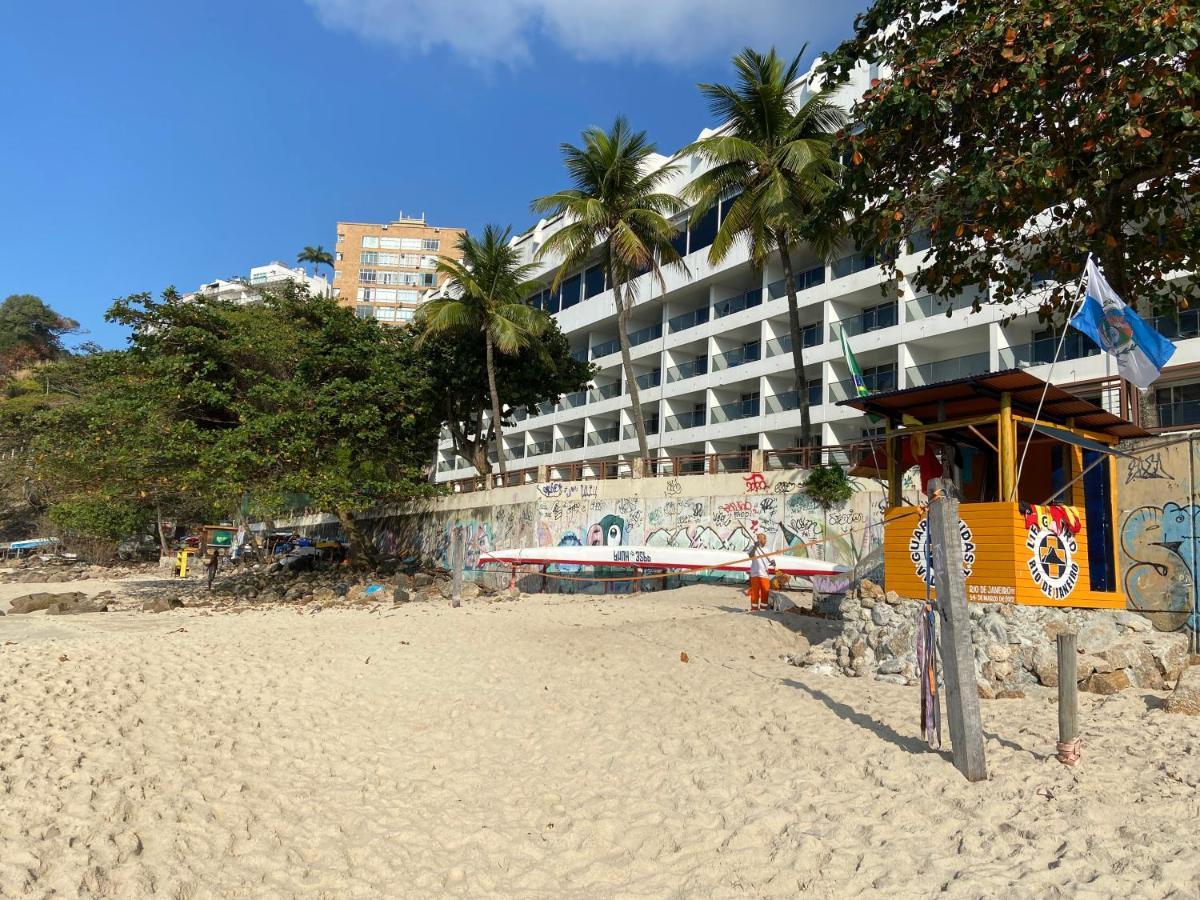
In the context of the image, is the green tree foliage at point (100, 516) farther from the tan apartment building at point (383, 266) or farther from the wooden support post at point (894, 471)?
the tan apartment building at point (383, 266)

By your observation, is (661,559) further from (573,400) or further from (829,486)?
(573,400)

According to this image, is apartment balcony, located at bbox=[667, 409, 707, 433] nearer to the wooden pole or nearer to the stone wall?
the stone wall

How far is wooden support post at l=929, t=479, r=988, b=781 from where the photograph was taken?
670 cm

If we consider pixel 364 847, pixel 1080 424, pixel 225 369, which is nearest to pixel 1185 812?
pixel 364 847

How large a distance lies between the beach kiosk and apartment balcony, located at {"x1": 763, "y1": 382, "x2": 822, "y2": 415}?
23075mm

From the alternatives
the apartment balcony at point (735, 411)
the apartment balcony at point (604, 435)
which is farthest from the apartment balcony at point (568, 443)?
the apartment balcony at point (735, 411)

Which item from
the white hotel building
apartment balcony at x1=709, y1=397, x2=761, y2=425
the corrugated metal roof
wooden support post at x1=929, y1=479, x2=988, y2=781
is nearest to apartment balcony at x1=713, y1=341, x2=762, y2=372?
the white hotel building

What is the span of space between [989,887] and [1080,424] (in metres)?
8.14

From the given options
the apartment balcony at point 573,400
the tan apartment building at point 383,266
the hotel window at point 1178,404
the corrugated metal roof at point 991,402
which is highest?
the tan apartment building at point 383,266

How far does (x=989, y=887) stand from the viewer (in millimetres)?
5059

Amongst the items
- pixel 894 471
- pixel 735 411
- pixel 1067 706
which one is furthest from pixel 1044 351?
pixel 1067 706

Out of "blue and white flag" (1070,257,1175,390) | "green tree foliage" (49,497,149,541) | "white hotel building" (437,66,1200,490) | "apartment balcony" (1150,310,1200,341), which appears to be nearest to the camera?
"blue and white flag" (1070,257,1175,390)

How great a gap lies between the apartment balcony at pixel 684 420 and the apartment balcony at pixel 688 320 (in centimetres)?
436

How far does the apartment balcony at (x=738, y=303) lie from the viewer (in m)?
38.2
